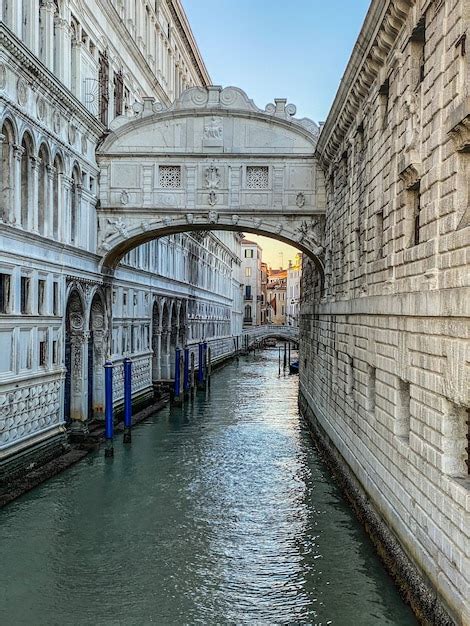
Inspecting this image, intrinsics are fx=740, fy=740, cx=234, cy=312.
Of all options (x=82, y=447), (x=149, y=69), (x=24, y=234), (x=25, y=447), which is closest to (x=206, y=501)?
(x=25, y=447)

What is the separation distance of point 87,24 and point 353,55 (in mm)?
7658

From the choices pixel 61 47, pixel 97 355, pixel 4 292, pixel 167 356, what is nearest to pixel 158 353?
pixel 167 356

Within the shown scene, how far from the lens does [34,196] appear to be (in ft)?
41.2

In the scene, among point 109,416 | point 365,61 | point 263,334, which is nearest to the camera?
point 365,61

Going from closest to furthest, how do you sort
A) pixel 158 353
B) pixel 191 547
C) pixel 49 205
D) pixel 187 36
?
pixel 191 547, pixel 49 205, pixel 158 353, pixel 187 36

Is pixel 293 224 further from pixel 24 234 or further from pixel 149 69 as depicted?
pixel 149 69

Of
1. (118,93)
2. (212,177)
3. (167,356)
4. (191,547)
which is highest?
(118,93)

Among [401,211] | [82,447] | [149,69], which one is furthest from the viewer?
[149,69]

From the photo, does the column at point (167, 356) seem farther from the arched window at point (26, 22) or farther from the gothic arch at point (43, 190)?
the arched window at point (26, 22)

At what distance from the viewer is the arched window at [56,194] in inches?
546

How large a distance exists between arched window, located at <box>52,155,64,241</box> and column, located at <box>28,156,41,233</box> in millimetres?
1149

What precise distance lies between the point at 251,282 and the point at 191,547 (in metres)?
69.8

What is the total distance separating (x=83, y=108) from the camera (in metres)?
14.8

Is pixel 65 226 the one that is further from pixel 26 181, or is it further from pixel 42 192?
pixel 26 181
